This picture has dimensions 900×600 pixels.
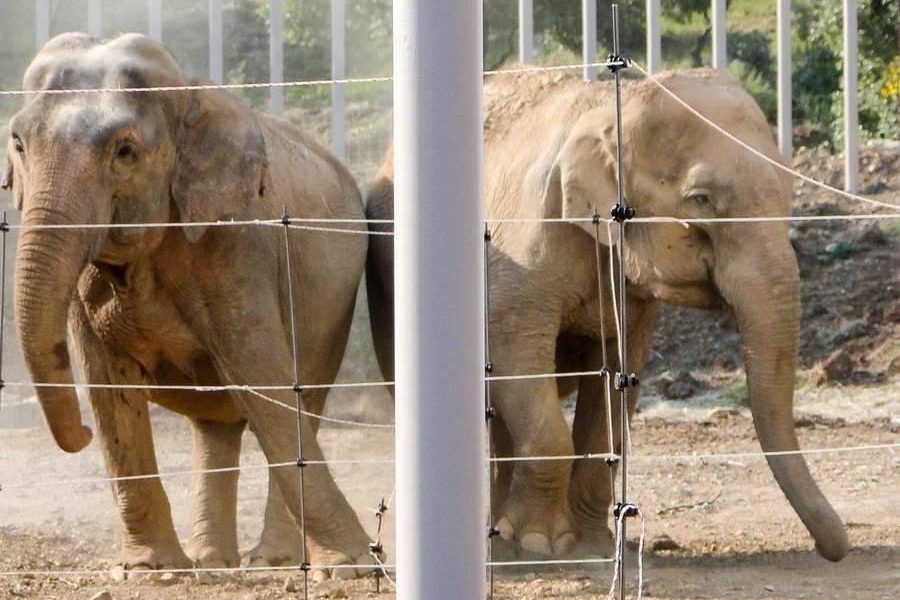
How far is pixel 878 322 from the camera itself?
1285 cm

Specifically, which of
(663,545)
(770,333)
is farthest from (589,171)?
(663,545)

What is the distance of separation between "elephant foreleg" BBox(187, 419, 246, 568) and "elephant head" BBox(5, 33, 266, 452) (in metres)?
1.35

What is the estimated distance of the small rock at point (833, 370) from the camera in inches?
479

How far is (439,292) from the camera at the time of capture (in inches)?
170

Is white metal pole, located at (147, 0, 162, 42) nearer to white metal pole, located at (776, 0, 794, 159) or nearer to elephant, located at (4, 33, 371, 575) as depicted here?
white metal pole, located at (776, 0, 794, 159)

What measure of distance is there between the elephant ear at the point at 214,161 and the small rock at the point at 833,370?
538cm

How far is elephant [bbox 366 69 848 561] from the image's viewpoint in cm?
778

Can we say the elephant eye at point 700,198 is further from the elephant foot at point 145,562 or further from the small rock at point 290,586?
the elephant foot at point 145,562

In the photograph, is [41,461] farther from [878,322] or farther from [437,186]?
[437,186]

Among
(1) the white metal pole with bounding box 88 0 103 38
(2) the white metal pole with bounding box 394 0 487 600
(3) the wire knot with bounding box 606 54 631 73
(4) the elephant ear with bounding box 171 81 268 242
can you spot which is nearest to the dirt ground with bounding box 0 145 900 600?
(4) the elephant ear with bounding box 171 81 268 242

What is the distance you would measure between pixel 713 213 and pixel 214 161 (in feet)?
6.21

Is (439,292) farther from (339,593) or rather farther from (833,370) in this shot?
(833,370)

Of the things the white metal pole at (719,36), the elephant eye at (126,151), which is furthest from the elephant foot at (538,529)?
the white metal pole at (719,36)

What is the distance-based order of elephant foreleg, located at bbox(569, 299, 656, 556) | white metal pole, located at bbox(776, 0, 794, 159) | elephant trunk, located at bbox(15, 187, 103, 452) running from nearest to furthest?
elephant trunk, located at bbox(15, 187, 103, 452) < elephant foreleg, located at bbox(569, 299, 656, 556) < white metal pole, located at bbox(776, 0, 794, 159)
